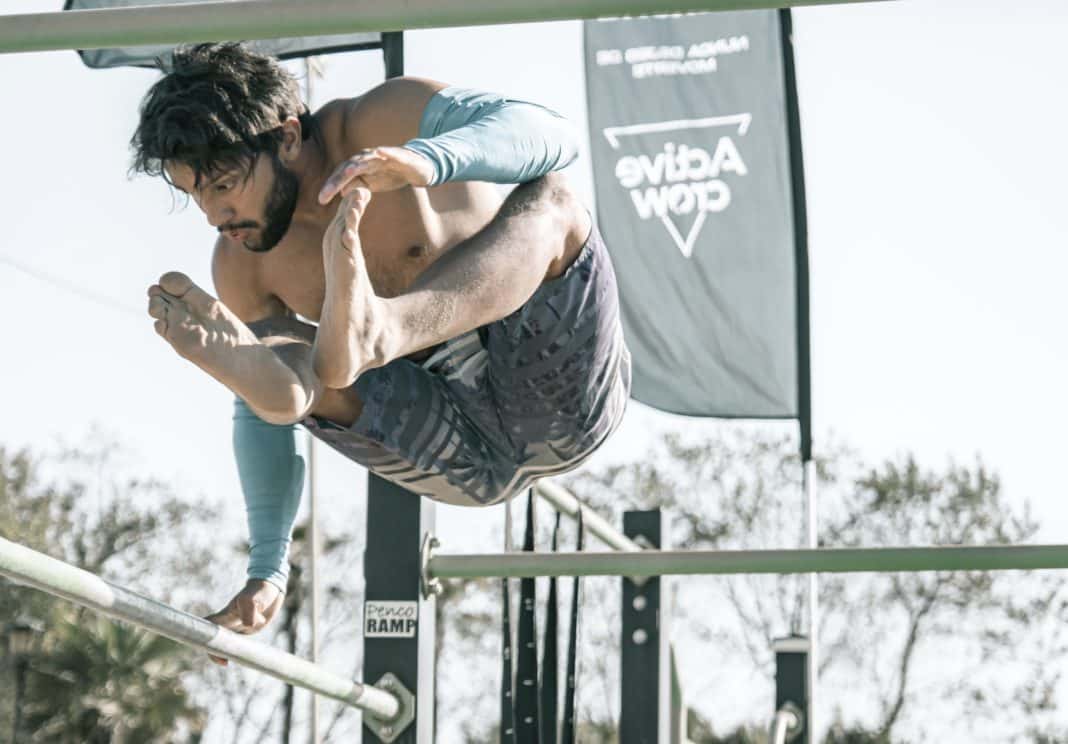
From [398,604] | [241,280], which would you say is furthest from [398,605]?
[241,280]

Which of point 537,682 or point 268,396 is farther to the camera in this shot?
point 537,682

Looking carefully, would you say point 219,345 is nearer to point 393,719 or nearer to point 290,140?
point 290,140

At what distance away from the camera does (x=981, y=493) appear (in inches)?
592

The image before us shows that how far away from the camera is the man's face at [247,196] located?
6.92 feet

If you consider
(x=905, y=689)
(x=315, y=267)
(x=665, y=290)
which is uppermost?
(x=665, y=290)

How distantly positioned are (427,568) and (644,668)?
2.30 feet

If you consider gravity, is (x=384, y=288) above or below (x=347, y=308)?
above

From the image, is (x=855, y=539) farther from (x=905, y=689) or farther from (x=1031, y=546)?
(x=1031, y=546)

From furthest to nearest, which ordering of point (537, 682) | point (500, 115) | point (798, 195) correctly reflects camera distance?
point (798, 195) → point (537, 682) → point (500, 115)

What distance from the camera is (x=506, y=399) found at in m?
2.38

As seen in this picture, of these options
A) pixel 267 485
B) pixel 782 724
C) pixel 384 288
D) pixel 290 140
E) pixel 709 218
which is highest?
pixel 709 218

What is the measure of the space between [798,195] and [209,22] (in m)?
4.16

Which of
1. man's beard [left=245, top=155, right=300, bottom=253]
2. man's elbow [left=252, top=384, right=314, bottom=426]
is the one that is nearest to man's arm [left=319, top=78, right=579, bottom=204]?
man's beard [left=245, top=155, right=300, bottom=253]

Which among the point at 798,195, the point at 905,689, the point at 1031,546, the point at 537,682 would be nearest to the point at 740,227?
the point at 798,195
